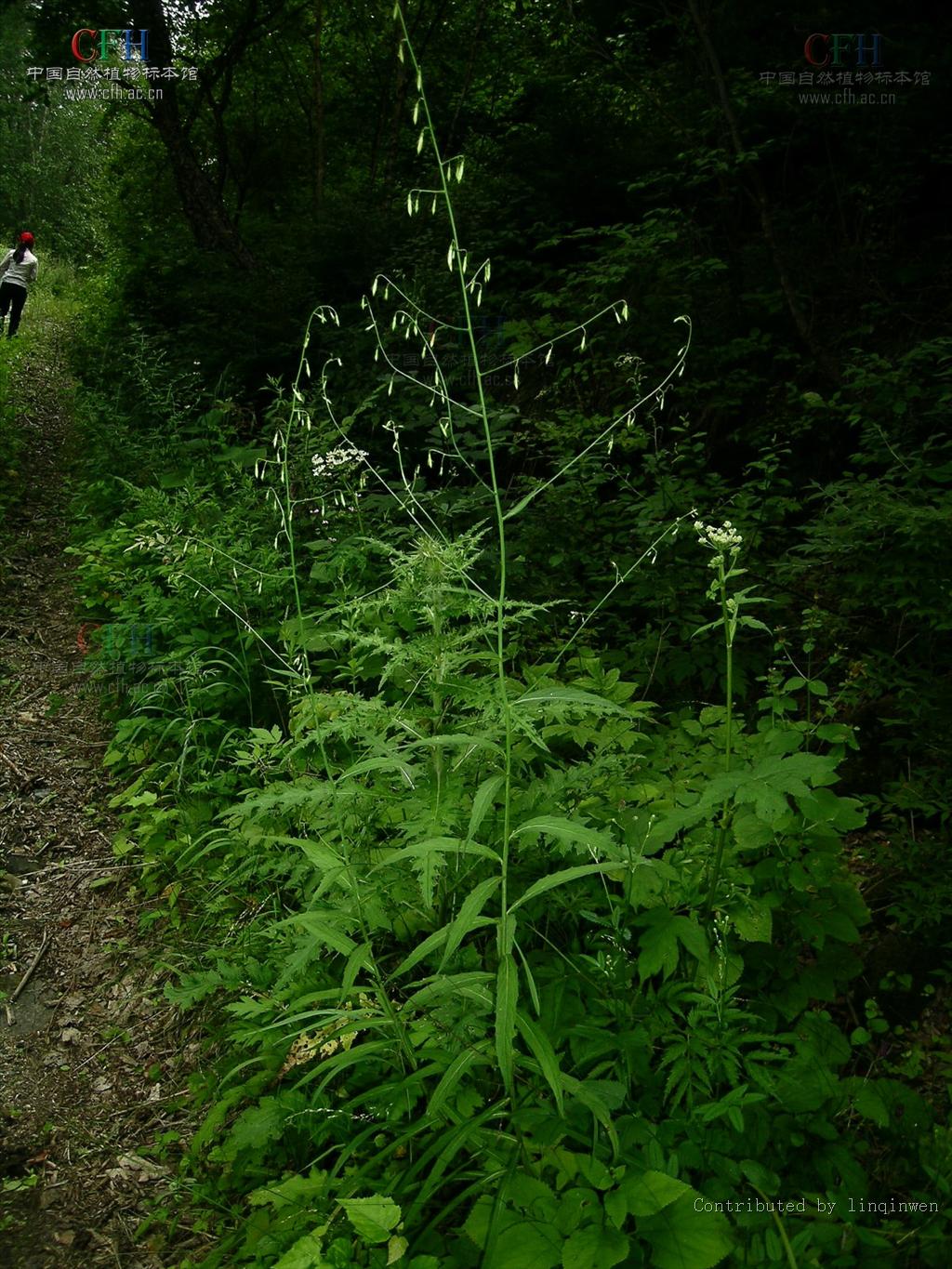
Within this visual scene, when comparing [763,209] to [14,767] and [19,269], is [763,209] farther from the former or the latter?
[19,269]

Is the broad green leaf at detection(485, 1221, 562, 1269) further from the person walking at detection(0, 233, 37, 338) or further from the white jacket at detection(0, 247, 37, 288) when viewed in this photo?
the white jacket at detection(0, 247, 37, 288)

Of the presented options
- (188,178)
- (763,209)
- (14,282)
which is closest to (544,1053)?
(763,209)

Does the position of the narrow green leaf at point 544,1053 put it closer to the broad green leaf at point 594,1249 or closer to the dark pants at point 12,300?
the broad green leaf at point 594,1249

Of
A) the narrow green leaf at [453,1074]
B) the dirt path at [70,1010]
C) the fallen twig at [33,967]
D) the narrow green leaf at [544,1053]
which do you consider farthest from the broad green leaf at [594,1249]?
the fallen twig at [33,967]

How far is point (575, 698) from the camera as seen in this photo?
1.92 metres

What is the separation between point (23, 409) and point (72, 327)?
24.8ft

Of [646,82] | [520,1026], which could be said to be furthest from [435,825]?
[646,82]

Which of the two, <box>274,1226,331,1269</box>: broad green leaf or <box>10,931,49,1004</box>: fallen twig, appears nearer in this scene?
<box>274,1226,331,1269</box>: broad green leaf

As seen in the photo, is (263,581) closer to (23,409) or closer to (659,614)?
(659,614)

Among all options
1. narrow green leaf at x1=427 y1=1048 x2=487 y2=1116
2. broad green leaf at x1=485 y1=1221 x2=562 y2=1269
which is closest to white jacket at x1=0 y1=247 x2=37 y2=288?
narrow green leaf at x1=427 y1=1048 x2=487 y2=1116

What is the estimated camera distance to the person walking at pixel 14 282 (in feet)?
43.9

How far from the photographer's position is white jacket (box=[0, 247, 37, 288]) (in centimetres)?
1341

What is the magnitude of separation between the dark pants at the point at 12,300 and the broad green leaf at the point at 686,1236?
51.5 feet

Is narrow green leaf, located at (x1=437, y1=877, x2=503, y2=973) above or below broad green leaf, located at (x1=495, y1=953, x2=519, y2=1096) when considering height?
above
